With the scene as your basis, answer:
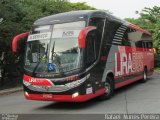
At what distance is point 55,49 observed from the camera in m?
12.3

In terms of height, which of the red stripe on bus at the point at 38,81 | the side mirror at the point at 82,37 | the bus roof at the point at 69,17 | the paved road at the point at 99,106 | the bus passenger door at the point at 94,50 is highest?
the bus roof at the point at 69,17

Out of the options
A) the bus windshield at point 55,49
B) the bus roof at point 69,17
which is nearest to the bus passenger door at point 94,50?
the bus roof at point 69,17

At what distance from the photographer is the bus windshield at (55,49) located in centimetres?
1197

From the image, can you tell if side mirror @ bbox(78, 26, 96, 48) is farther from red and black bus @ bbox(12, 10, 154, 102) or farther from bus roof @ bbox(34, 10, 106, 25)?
bus roof @ bbox(34, 10, 106, 25)

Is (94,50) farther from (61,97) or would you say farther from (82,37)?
(61,97)

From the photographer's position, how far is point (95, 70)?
1272 centimetres

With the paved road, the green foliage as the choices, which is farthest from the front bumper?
the green foliage

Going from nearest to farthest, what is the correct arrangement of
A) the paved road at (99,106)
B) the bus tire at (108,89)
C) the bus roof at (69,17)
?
1. the paved road at (99,106)
2. the bus roof at (69,17)
3. the bus tire at (108,89)

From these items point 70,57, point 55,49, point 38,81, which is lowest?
point 38,81

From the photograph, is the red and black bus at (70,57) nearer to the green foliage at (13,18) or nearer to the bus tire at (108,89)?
the bus tire at (108,89)

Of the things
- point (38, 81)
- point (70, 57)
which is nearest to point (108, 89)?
point (70, 57)

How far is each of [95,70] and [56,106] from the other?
6.25 feet

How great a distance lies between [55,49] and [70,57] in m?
0.62

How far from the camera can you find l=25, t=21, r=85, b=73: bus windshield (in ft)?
39.3
